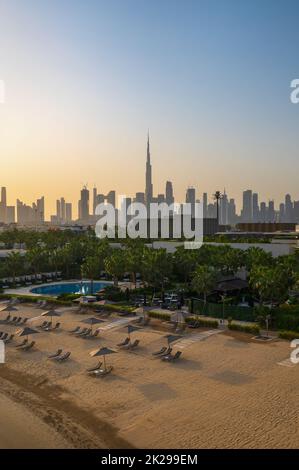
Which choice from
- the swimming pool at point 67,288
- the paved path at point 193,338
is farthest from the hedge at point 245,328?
the swimming pool at point 67,288

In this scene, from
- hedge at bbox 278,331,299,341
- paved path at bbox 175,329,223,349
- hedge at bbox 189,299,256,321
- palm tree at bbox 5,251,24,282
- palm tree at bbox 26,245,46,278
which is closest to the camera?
paved path at bbox 175,329,223,349

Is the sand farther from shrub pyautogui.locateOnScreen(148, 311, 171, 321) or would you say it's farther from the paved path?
shrub pyautogui.locateOnScreen(148, 311, 171, 321)

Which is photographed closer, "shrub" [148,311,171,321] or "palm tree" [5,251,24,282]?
"shrub" [148,311,171,321]

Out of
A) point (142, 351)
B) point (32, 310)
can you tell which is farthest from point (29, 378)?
point (32, 310)

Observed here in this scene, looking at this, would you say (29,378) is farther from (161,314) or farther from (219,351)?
(161,314)

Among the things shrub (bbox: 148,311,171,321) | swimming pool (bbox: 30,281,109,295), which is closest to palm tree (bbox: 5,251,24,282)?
swimming pool (bbox: 30,281,109,295)
